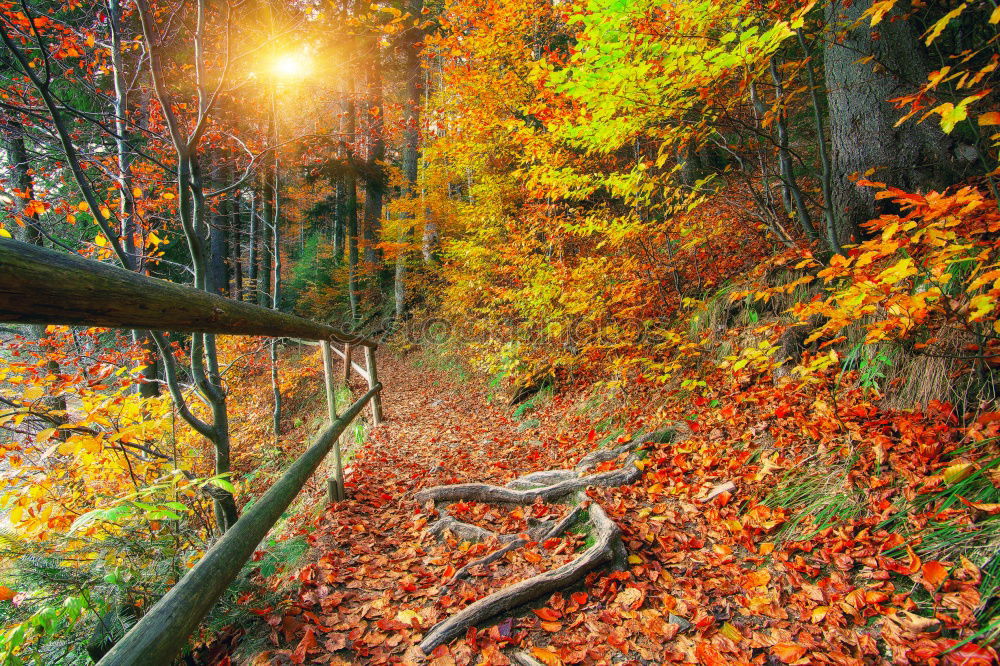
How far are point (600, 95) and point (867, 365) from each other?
134 inches

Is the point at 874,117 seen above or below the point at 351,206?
below

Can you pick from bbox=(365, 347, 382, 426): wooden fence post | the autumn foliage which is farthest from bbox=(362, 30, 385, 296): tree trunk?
bbox=(365, 347, 382, 426): wooden fence post

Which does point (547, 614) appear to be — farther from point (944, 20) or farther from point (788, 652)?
point (944, 20)

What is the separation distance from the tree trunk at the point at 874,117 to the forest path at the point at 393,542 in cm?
391

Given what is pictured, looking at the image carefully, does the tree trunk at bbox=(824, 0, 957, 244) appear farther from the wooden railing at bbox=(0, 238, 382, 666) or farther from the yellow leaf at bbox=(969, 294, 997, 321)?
the wooden railing at bbox=(0, 238, 382, 666)

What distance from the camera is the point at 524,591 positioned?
8.35 feet

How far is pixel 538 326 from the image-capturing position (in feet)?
28.7

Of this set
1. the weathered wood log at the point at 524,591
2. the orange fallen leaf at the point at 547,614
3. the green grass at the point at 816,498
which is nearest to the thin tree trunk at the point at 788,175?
the green grass at the point at 816,498

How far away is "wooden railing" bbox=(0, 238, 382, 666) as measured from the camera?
0.88m

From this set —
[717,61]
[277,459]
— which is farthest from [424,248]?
[717,61]

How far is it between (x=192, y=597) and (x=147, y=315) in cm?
96

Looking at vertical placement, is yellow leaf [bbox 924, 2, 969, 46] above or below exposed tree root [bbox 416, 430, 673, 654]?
above

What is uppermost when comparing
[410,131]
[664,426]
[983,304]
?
[410,131]

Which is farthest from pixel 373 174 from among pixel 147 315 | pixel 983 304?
pixel 983 304
